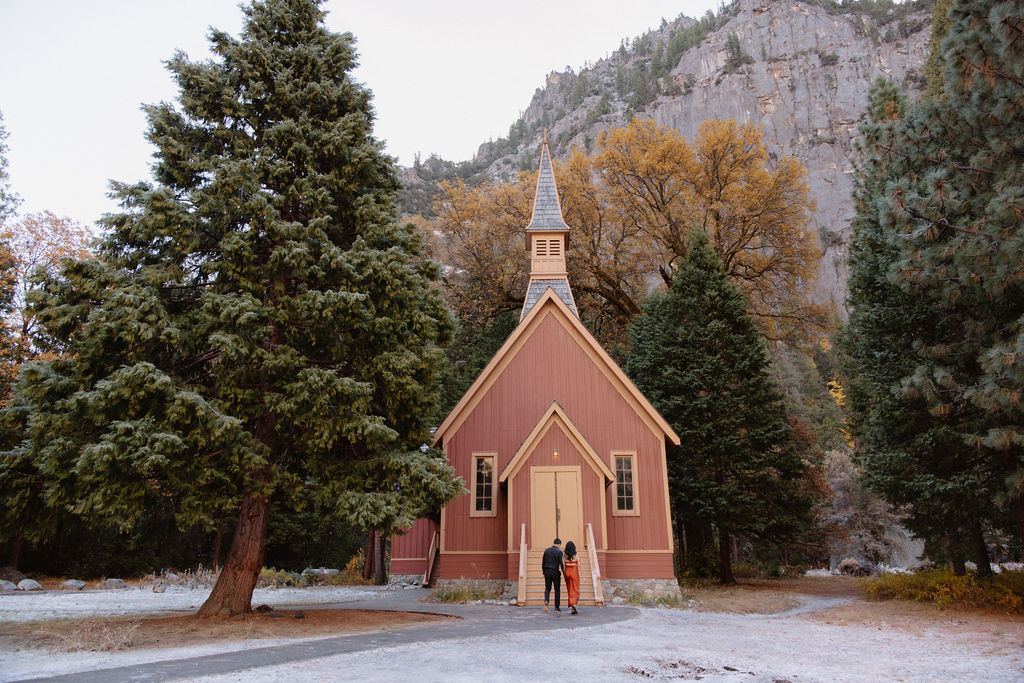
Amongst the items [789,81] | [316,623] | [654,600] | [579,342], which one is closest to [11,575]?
[316,623]

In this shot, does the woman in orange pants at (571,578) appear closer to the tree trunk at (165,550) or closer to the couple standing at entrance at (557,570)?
the couple standing at entrance at (557,570)

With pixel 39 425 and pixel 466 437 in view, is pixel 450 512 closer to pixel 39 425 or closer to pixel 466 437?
pixel 466 437

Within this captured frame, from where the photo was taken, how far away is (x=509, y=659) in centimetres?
706

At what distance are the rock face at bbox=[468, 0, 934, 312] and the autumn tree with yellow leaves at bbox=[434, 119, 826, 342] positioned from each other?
60.8m

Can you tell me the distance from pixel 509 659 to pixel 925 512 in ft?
41.9

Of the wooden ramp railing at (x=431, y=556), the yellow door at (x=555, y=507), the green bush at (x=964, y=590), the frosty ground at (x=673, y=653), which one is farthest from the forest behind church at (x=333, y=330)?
the wooden ramp railing at (x=431, y=556)

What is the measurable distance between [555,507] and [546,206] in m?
11.0

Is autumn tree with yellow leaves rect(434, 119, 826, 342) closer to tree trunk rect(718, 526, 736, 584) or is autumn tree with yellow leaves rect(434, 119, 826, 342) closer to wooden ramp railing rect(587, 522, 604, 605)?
tree trunk rect(718, 526, 736, 584)

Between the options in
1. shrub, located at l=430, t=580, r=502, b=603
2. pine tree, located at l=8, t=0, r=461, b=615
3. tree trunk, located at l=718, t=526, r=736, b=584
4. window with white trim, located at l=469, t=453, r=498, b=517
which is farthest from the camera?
tree trunk, located at l=718, t=526, r=736, b=584

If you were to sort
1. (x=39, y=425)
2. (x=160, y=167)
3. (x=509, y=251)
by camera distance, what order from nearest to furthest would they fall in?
(x=39, y=425), (x=160, y=167), (x=509, y=251)

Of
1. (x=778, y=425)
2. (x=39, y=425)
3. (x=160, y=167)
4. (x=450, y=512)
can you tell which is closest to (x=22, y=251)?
(x=160, y=167)

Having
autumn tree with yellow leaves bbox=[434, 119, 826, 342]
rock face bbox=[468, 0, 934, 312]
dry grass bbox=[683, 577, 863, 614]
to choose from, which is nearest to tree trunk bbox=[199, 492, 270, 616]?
dry grass bbox=[683, 577, 863, 614]

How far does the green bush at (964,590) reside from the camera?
13.0 metres

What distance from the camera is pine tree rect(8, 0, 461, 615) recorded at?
920 cm
